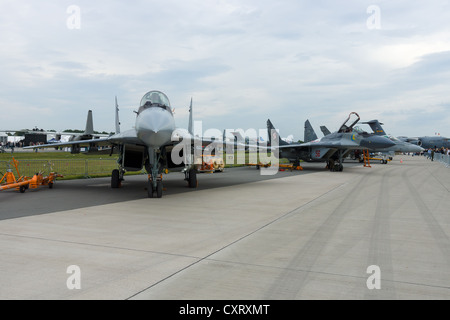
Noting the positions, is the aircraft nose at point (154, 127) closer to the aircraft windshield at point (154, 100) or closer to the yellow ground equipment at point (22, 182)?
the aircraft windshield at point (154, 100)

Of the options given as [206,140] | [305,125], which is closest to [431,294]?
[206,140]

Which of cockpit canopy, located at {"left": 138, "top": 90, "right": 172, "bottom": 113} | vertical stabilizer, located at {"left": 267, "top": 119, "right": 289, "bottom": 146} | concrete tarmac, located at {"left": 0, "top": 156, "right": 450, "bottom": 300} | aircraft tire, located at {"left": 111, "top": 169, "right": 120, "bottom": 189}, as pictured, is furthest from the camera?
vertical stabilizer, located at {"left": 267, "top": 119, "right": 289, "bottom": 146}

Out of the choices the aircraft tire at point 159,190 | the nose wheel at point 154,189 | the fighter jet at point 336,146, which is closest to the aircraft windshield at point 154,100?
the nose wheel at point 154,189

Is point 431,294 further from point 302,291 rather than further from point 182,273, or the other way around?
point 182,273

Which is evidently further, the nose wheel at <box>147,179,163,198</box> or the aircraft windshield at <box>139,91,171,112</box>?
the aircraft windshield at <box>139,91,171,112</box>

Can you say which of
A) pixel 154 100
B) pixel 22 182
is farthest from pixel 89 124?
pixel 154 100

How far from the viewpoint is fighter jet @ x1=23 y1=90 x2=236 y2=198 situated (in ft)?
29.7

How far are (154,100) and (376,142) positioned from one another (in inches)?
633

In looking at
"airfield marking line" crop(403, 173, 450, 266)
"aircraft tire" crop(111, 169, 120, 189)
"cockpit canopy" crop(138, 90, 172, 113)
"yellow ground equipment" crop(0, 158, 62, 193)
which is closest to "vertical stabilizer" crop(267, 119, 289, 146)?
"aircraft tire" crop(111, 169, 120, 189)

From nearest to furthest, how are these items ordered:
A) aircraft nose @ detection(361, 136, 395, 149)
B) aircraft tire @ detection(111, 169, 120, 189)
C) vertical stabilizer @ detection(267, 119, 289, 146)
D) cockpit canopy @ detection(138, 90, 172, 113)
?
cockpit canopy @ detection(138, 90, 172, 113) < aircraft tire @ detection(111, 169, 120, 189) < aircraft nose @ detection(361, 136, 395, 149) < vertical stabilizer @ detection(267, 119, 289, 146)

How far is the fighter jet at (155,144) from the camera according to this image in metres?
Result: 9.04

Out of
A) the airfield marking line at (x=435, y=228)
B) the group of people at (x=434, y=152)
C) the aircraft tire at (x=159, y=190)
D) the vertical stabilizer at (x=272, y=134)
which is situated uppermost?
the vertical stabilizer at (x=272, y=134)

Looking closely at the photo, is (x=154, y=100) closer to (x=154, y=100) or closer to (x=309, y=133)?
(x=154, y=100)

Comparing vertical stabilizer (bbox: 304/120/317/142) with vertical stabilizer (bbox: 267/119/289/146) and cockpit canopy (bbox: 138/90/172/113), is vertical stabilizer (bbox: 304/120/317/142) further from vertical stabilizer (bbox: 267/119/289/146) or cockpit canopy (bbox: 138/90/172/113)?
cockpit canopy (bbox: 138/90/172/113)
